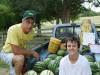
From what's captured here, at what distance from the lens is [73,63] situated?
8.83ft

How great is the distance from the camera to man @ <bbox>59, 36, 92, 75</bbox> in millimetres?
2621

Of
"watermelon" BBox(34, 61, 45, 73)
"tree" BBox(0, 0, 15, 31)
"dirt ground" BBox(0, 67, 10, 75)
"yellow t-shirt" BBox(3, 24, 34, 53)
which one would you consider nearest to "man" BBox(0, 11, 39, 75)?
"yellow t-shirt" BBox(3, 24, 34, 53)

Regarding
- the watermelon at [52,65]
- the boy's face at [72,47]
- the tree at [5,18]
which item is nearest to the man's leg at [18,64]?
the watermelon at [52,65]

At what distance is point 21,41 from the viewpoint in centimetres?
383

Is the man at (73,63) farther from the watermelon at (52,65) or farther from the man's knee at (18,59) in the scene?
the watermelon at (52,65)

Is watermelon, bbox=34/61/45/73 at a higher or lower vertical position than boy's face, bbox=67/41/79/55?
lower

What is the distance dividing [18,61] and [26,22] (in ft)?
2.64

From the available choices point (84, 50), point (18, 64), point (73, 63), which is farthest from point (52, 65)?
point (84, 50)

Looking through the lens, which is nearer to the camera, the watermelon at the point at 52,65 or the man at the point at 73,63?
the man at the point at 73,63

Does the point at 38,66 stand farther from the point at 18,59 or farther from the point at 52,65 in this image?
the point at 18,59

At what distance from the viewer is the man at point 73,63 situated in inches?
103

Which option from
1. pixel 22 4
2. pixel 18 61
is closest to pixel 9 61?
pixel 18 61

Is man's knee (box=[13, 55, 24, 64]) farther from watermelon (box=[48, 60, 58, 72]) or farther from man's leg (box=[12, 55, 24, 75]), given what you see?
watermelon (box=[48, 60, 58, 72])

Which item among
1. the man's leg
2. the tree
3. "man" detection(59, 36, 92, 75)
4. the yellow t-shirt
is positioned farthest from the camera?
the tree
